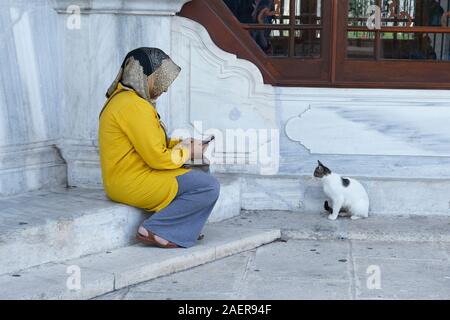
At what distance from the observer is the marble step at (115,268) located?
13.4 feet

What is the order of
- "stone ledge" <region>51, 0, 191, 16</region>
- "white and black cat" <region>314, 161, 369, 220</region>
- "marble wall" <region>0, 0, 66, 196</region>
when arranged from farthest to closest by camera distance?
1. "white and black cat" <region>314, 161, 369, 220</region>
2. "stone ledge" <region>51, 0, 191, 16</region>
3. "marble wall" <region>0, 0, 66, 196</region>

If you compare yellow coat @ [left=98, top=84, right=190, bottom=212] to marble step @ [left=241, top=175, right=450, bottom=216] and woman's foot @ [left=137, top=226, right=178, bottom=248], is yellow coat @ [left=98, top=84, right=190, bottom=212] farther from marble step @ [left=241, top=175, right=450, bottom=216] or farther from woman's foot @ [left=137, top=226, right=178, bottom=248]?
marble step @ [left=241, top=175, right=450, bottom=216]

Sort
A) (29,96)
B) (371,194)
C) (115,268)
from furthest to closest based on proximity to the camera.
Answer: (371,194), (29,96), (115,268)

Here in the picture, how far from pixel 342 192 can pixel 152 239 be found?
1.57 meters

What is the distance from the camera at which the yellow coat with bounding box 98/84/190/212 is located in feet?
15.1

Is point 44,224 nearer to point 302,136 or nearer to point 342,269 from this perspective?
point 342,269

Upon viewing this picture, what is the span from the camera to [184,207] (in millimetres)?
4824

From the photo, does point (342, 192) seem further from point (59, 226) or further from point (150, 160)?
point (59, 226)

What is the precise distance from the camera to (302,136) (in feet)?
19.6

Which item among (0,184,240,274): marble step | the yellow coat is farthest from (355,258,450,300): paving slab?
(0,184,240,274): marble step

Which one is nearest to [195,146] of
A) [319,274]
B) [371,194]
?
[319,274]

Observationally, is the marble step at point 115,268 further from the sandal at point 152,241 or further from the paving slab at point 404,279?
the paving slab at point 404,279

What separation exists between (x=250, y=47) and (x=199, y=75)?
0.45 meters

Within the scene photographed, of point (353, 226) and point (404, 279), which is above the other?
point (353, 226)
